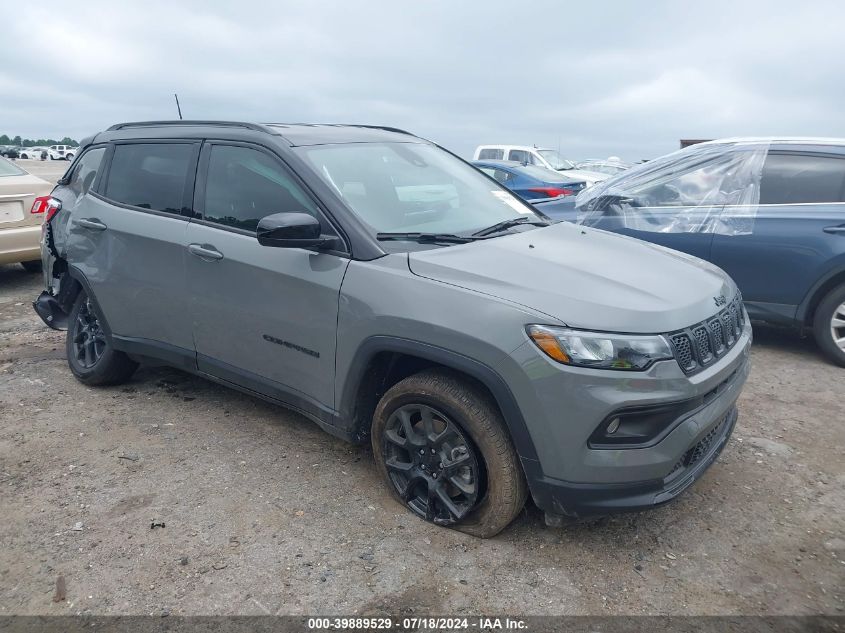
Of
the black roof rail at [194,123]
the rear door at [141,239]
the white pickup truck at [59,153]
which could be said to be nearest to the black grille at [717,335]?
the black roof rail at [194,123]

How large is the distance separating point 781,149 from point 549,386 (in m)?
4.23

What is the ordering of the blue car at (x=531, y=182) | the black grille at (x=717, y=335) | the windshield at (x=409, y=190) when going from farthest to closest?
1. the blue car at (x=531, y=182)
2. the windshield at (x=409, y=190)
3. the black grille at (x=717, y=335)

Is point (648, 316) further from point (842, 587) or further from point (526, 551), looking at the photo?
point (842, 587)

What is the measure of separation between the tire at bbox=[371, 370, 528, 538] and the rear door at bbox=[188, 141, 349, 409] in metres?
0.41

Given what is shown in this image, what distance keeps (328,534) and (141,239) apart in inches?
84.6

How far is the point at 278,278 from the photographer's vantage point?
342 cm

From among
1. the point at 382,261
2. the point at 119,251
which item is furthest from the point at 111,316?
the point at 382,261

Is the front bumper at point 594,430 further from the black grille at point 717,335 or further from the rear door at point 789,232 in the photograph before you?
the rear door at point 789,232

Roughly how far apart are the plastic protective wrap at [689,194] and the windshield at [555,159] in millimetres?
11896

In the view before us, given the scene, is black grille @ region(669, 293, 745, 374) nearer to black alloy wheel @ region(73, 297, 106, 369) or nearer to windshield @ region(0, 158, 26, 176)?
black alloy wheel @ region(73, 297, 106, 369)

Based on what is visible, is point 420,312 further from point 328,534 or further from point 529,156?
point 529,156

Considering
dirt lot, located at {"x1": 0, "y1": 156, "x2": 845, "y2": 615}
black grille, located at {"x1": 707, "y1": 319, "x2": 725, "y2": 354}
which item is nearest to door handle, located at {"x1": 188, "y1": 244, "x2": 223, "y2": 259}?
dirt lot, located at {"x1": 0, "y1": 156, "x2": 845, "y2": 615}

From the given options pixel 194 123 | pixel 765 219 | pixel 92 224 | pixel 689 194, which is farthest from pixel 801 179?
pixel 92 224

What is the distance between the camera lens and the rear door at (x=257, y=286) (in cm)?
330
